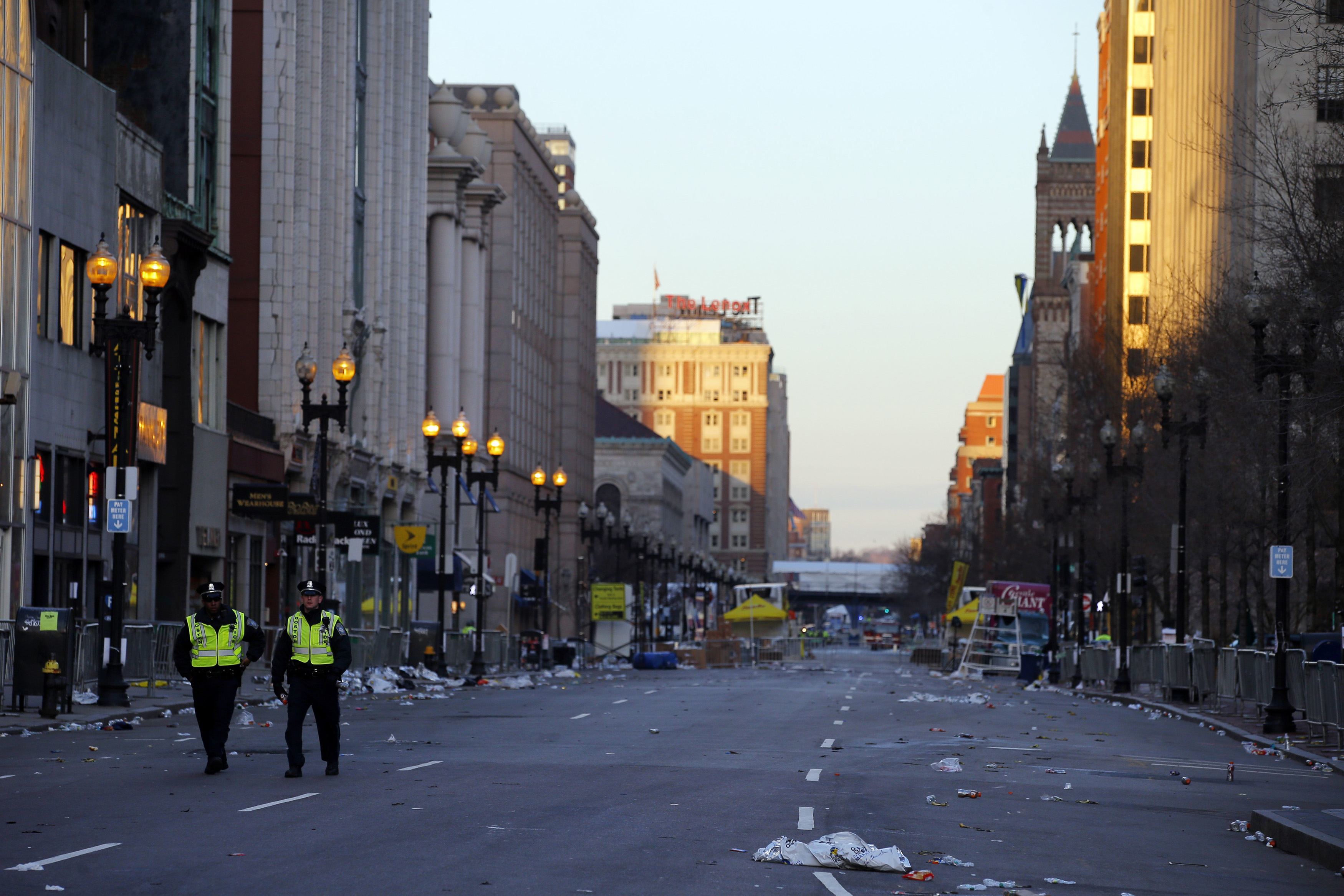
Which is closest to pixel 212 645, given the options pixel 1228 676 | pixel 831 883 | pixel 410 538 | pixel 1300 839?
pixel 831 883

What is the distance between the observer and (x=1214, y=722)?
1264 inches

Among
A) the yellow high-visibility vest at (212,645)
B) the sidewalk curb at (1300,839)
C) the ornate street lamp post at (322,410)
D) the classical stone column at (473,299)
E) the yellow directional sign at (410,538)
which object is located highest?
the classical stone column at (473,299)

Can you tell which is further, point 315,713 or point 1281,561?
point 1281,561

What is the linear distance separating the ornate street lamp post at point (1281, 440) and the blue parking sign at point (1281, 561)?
23cm

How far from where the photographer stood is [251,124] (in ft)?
190

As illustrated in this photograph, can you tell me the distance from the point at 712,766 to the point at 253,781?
5.19 metres

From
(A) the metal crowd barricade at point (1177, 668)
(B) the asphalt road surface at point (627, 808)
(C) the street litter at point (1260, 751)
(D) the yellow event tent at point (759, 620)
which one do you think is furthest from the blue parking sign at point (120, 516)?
(D) the yellow event tent at point (759, 620)

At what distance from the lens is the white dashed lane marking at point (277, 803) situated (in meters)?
14.9

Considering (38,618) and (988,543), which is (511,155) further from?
(38,618)

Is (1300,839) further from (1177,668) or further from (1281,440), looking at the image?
(1177,668)

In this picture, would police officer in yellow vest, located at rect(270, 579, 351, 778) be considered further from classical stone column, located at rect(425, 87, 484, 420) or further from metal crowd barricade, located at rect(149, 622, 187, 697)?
classical stone column, located at rect(425, 87, 484, 420)

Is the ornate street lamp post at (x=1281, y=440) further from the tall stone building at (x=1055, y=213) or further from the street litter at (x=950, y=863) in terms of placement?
the tall stone building at (x=1055, y=213)

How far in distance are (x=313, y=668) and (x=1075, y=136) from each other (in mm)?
173007

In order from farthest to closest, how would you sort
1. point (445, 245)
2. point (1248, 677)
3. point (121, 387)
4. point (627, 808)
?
point (445, 245) → point (1248, 677) → point (121, 387) → point (627, 808)
